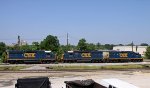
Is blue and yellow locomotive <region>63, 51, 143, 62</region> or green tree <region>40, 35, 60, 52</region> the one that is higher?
green tree <region>40, 35, 60, 52</region>

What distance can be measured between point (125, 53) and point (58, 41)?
29312 mm

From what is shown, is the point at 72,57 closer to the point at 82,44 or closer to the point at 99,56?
the point at 99,56

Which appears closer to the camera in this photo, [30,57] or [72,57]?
[30,57]

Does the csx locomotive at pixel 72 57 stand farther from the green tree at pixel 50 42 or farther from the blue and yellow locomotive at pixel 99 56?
the green tree at pixel 50 42

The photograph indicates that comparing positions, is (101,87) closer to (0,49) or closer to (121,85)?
(121,85)

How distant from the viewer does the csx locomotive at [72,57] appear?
63938 millimetres

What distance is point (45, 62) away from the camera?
65.9 m

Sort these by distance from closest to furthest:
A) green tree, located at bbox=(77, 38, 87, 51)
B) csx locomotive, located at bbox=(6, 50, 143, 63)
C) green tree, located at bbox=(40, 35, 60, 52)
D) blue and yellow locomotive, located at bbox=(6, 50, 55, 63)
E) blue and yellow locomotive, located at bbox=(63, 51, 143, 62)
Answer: blue and yellow locomotive, located at bbox=(6, 50, 55, 63), csx locomotive, located at bbox=(6, 50, 143, 63), blue and yellow locomotive, located at bbox=(63, 51, 143, 62), green tree, located at bbox=(40, 35, 60, 52), green tree, located at bbox=(77, 38, 87, 51)

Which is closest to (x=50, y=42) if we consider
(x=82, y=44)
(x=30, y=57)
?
(x=82, y=44)

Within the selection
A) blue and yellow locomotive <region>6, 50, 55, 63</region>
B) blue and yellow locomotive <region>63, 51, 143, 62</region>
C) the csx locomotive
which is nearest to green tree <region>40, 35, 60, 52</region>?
blue and yellow locomotive <region>63, 51, 143, 62</region>

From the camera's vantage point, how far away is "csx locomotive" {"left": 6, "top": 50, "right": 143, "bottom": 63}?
63938 mm

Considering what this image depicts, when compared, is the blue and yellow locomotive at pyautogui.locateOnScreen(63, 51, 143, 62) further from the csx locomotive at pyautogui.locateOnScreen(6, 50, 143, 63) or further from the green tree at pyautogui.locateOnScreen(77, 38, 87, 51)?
the green tree at pyautogui.locateOnScreen(77, 38, 87, 51)

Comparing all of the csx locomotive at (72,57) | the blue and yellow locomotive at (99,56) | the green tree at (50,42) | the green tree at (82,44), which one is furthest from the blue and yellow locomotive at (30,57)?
the green tree at (82,44)

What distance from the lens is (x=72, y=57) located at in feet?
224
